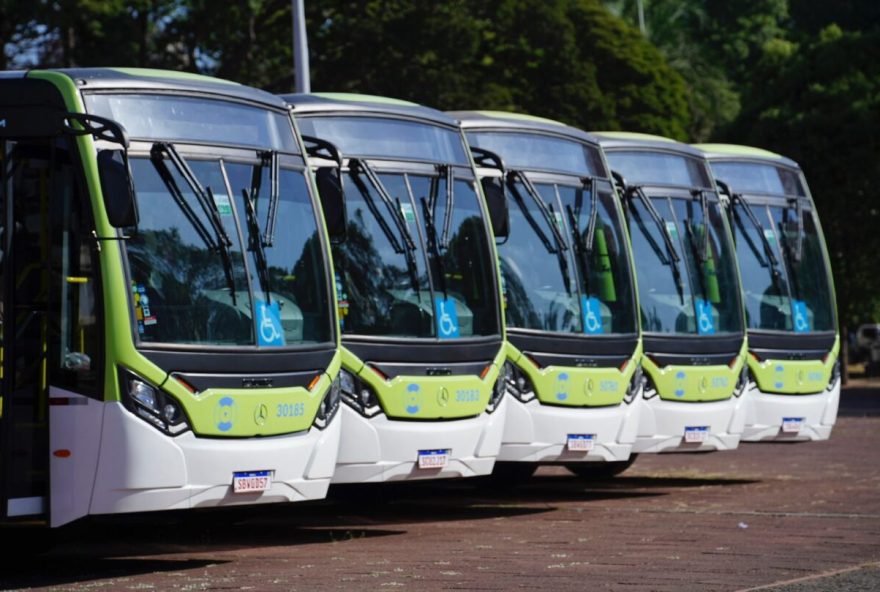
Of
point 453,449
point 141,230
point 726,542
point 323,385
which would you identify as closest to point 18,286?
point 141,230

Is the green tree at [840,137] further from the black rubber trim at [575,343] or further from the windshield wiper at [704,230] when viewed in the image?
the black rubber trim at [575,343]

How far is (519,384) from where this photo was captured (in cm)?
1519

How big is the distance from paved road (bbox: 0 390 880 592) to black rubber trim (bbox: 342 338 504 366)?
130 cm

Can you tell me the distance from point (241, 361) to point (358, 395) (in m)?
1.98

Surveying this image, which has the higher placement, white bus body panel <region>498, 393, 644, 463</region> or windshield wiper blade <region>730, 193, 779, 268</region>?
windshield wiper blade <region>730, 193, 779, 268</region>

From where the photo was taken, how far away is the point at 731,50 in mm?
64188

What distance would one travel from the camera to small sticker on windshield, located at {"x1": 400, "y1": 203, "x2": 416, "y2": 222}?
14.0m

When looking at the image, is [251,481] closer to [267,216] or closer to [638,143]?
[267,216]

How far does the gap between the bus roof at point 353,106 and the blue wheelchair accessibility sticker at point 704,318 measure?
410 centimetres

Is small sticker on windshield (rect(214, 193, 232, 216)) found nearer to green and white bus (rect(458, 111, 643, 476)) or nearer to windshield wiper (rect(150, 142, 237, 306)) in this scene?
windshield wiper (rect(150, 142, 237, 306))

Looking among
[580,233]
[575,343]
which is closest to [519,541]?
[575,343]

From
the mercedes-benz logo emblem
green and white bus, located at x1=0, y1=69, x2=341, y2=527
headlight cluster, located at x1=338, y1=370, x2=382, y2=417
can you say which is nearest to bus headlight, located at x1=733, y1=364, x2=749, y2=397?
headlight cluster, located at x1=338, y1=370, x2=382, y2=417

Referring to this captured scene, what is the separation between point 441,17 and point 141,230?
3011 centimetres

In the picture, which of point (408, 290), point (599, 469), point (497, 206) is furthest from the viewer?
point (599, 469)
